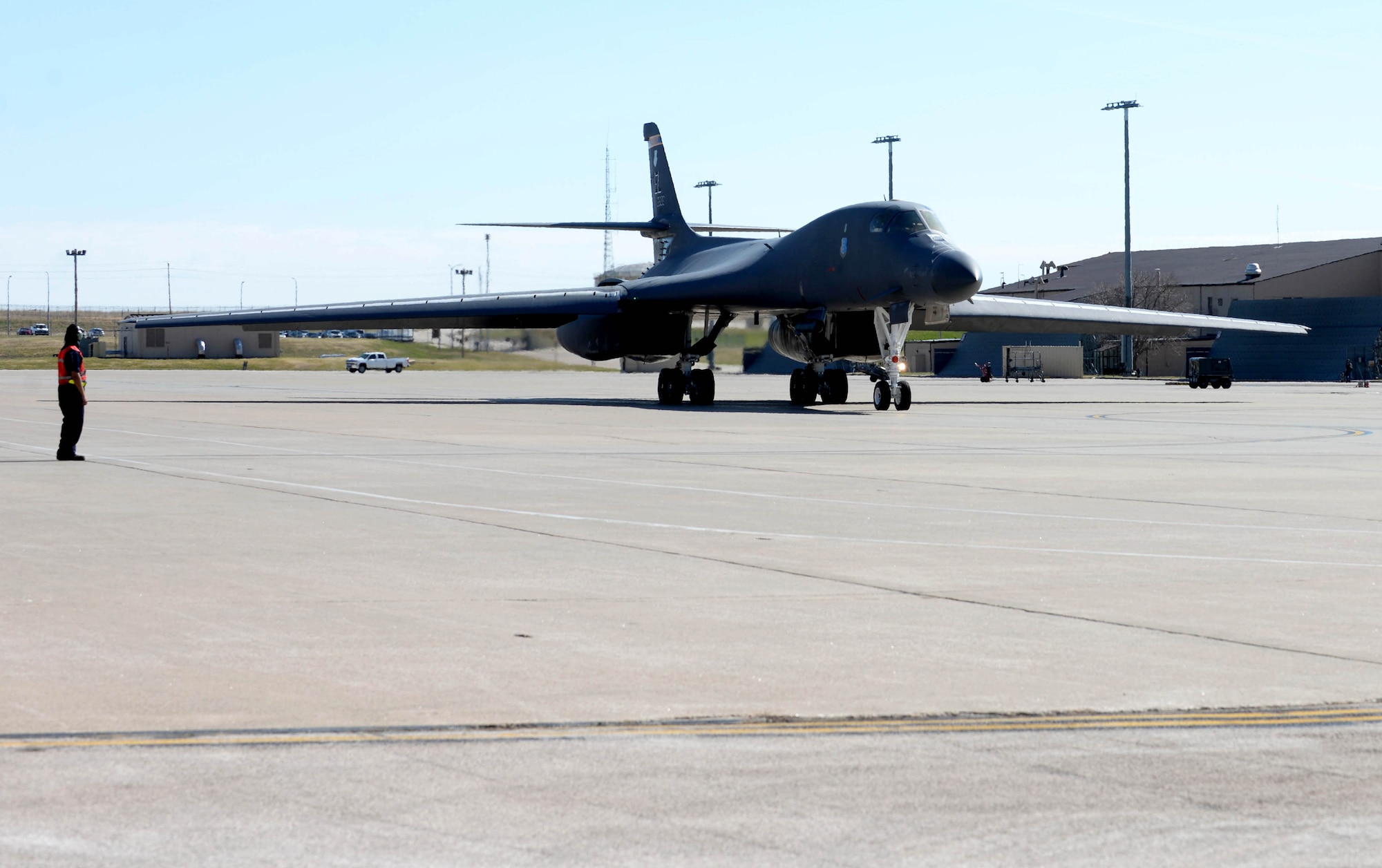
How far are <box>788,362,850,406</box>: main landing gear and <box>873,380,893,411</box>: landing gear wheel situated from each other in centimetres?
363

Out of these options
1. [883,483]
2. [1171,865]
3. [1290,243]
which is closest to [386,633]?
[1171,865]

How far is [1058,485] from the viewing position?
16203 mm

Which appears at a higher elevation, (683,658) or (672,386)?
(672,386)

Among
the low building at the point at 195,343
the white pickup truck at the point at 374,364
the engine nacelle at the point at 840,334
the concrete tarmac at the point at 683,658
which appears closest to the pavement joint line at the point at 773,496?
the concrete tarmac at the point at 683,658

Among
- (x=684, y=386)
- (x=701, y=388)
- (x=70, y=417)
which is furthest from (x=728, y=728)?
(x=684, y=386)

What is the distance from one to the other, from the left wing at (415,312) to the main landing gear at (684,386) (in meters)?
2.19

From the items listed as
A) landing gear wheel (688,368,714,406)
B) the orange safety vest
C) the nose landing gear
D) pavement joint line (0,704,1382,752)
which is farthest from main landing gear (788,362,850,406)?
pavement joint line (0,704,1382,752)

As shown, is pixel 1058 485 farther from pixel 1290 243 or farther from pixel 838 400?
pixel 1290 243

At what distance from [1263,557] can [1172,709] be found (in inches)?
190

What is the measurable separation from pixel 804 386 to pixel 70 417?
20847 millimetres

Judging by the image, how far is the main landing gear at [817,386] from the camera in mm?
37219

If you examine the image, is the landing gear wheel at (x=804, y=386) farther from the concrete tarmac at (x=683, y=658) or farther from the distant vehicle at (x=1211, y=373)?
the distant vehicle at (x=1211, y=373)

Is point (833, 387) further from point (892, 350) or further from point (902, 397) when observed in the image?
point (902, 397)

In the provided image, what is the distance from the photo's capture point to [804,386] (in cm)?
3731
